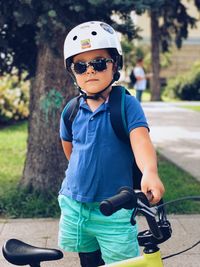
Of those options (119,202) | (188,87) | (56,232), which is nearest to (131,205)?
(119,202)

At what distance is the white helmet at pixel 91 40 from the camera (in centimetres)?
282

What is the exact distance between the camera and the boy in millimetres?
2842

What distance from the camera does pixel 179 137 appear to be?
13.3 meters

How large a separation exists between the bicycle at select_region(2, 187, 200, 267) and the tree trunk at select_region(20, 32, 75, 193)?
4.04 metres

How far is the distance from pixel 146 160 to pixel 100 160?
0.33 m

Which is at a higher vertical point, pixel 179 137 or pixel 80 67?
pixel 80 67

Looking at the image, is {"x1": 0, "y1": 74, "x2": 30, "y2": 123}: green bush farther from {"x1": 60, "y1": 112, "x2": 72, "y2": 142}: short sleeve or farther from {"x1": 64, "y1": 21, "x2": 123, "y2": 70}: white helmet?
{"x1": 64, "y1": 21, "x2": 123, "y2": 70}: white helmet

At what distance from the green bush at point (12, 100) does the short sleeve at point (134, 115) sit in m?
12.4

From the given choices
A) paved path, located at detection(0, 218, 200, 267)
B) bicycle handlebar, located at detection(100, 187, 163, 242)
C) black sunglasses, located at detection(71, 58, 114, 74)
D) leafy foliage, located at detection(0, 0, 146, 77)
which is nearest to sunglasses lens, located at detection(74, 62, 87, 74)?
black sunglasses, located at detection(71, 58, 114, 74)

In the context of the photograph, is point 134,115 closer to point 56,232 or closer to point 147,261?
point 147,261

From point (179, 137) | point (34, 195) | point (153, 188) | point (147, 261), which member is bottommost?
point (179, 137)

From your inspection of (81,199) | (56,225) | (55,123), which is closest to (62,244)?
(81,199)

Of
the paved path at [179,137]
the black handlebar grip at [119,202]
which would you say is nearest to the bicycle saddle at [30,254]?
the black handlebar grip at [119,202]

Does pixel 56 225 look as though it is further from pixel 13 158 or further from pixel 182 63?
pixel 182 63
